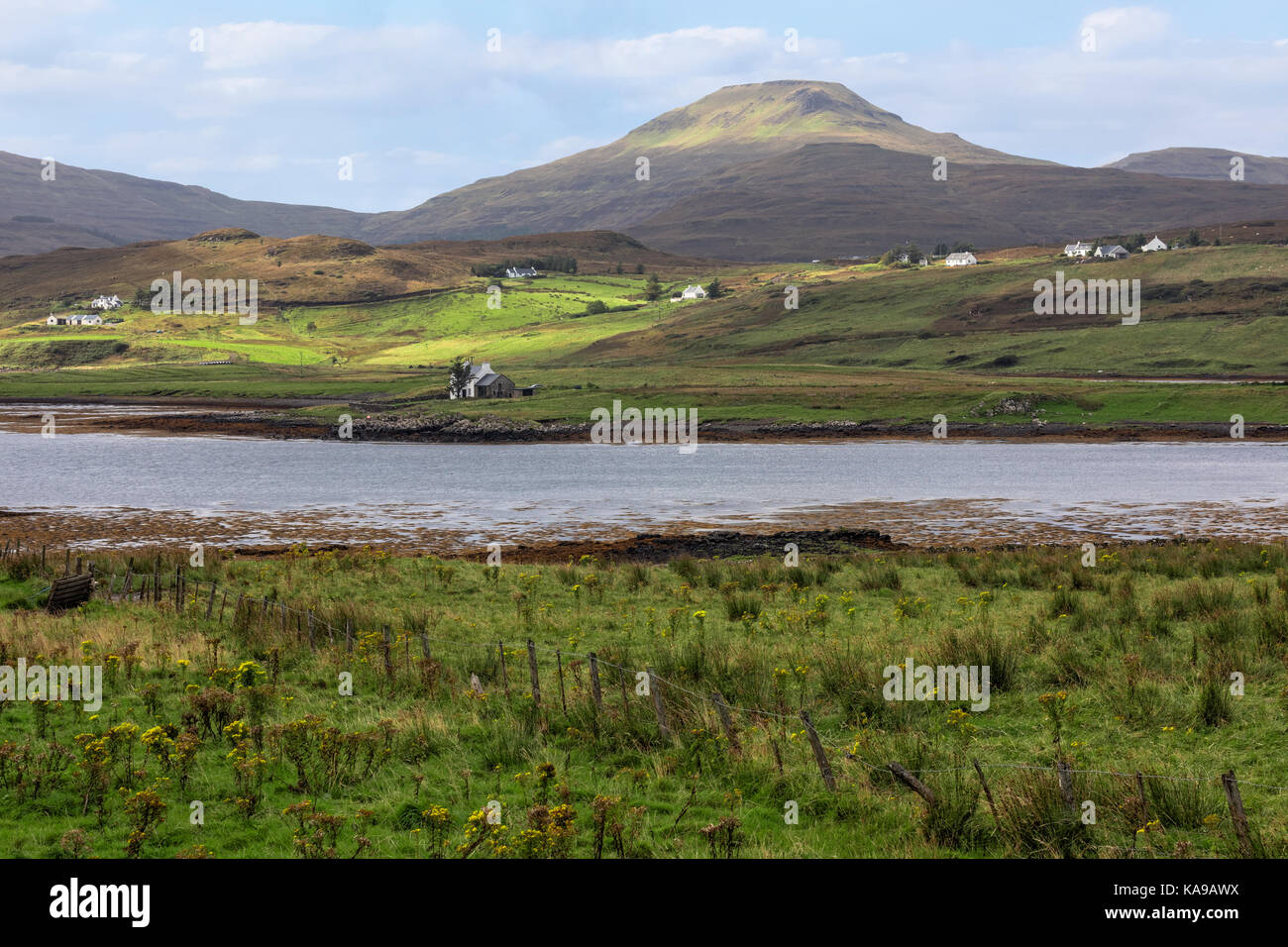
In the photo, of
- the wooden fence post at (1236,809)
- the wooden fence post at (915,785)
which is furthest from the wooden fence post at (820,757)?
the wooden fence post at (1236,809)

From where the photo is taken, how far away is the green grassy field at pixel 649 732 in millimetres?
10844

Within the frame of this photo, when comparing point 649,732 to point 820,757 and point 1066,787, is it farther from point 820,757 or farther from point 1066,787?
point 1066,787

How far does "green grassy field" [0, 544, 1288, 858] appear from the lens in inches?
427

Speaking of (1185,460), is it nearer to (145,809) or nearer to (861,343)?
(145,809)

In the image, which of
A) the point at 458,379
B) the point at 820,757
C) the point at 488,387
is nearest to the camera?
the point at 820,757

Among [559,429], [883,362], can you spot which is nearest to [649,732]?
[559,429]

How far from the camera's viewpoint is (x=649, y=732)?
14.4 meters

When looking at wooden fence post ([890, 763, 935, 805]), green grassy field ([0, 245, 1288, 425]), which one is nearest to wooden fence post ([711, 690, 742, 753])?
wooden fence post ([890, 763, 935, 805])

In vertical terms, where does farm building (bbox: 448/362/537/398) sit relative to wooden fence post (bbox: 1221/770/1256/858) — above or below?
above

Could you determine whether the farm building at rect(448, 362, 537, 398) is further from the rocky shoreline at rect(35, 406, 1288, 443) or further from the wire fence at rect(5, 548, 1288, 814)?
the wire fence at rect(5, 548, 1288, 814)

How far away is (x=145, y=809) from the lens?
1091cm

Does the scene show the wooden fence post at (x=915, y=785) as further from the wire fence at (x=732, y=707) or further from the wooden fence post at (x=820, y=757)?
the wooden fence post at (x=820, y=757)
